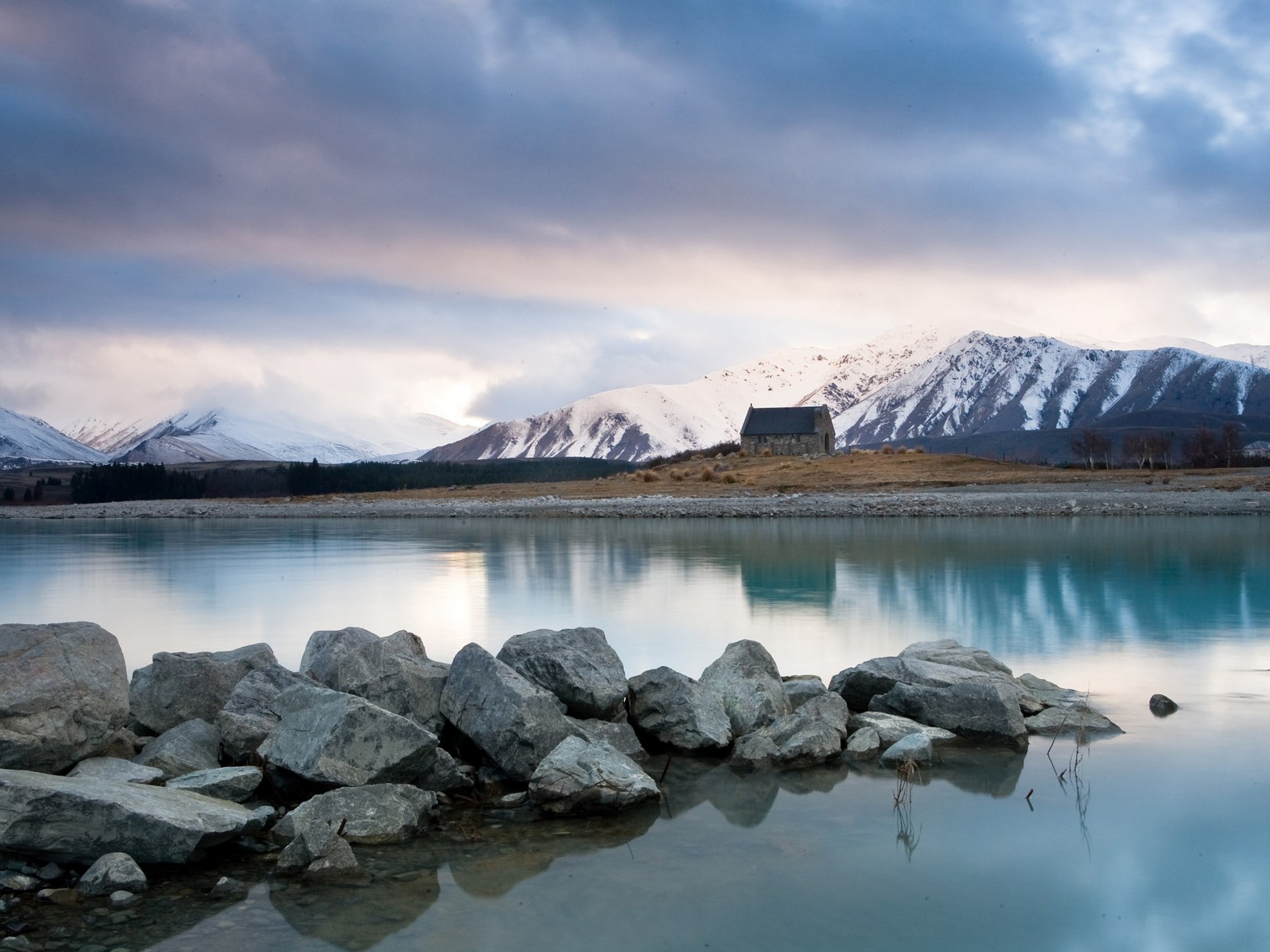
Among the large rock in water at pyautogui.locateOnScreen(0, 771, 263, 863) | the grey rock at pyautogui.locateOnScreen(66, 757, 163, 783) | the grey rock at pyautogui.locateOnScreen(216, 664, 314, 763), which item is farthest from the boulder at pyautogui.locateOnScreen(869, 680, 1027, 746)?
the grey rock at pyautogui.locateOnScreen(66, 757, 163, 783)

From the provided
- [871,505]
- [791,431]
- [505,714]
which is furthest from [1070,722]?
[791,431]

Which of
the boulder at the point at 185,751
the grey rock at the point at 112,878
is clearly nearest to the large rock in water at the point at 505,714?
the boulder at the point at 185,751

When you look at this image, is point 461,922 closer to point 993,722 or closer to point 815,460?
point 993,722

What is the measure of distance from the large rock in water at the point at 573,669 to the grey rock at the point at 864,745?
222cm

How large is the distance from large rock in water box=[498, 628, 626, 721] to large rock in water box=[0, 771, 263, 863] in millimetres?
3576

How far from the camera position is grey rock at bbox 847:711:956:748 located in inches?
401

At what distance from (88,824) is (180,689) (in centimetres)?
366

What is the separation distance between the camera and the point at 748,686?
1098cm

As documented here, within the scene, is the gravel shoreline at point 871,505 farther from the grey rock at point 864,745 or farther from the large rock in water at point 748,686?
the grey rock at point 864,745

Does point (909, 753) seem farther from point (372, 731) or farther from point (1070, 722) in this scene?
point (372, 731)

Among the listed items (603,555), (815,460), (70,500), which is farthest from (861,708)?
(70,500)

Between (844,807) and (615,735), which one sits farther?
(615,735)

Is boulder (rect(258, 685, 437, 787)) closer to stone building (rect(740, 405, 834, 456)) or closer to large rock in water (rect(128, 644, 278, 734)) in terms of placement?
large rock in water (rect(128, 644, 278, 734))

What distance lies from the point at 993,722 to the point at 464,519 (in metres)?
60.1
